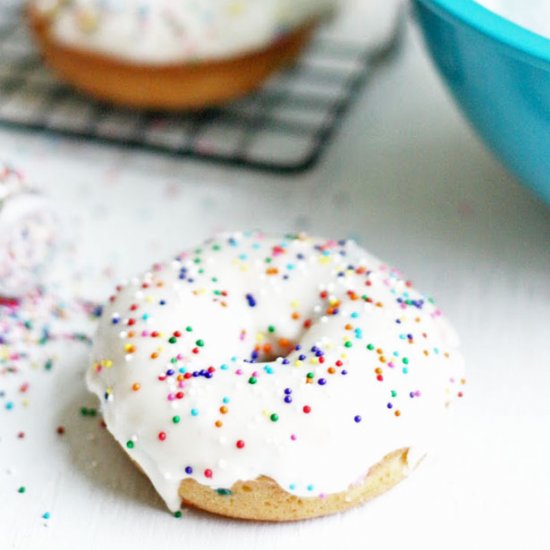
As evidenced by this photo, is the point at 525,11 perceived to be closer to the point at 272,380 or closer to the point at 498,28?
the point at 498,28

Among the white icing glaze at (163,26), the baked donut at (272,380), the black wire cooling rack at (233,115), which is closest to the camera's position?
the baked donut at (272,380)

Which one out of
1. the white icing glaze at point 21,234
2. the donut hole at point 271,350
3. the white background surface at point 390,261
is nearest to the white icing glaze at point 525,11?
the white background surface at point 390,261

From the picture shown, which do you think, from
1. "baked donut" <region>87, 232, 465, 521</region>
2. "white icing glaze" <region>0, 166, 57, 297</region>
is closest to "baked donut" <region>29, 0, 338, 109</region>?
"white icing glaze" <region>0, 166, 57, 297</region>

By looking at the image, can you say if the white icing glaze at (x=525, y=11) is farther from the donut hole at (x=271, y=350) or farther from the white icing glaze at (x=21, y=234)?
the white icing glaze at (x=21, y=234)

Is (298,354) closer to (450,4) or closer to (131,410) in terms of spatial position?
(131,410)

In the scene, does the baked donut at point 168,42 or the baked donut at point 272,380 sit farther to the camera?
the baked donut at point 168,42

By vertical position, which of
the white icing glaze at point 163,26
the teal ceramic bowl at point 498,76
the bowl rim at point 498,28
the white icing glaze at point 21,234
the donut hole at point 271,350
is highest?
the bowl rim at point 498,28

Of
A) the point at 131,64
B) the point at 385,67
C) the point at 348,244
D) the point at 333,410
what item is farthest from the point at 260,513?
the point at 385,67

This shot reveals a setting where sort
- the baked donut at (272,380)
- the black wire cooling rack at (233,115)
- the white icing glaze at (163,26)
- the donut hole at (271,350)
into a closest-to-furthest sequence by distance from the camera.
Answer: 1. the baked donut at (272,380)
2. the donut hole at (271,350)
3. the white icing glaze at (163,26)
4. the black wire cooling rack at (233,115)
